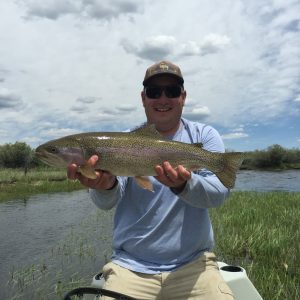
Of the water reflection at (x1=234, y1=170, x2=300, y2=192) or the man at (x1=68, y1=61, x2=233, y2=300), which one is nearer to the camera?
the man at (x1=68, y1=61, x2=233, y2=300)

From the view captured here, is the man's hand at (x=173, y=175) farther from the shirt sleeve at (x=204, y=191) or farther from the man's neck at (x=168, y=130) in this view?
the man's neck at (x=168, y=130)

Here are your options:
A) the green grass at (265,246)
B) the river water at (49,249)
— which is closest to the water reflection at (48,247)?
the river water at (49,249)

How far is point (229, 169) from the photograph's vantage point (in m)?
4.05

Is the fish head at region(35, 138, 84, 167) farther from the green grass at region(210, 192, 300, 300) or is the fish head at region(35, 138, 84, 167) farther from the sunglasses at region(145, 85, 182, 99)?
the green grass at region(210, 192, 300, 300)

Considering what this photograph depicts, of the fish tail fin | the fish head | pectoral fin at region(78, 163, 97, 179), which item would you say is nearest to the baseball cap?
the fish tail fin

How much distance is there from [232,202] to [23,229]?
8.32 metres

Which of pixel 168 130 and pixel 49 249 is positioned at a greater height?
pixel 168 130

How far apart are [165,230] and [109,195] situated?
0.63 metres

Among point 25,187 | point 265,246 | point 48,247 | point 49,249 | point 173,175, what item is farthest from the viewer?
point 25,187

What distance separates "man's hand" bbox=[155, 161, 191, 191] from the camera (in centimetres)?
369

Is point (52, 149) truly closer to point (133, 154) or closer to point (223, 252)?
point (133, 154)

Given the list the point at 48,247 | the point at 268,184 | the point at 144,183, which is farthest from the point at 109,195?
the point at 268,184

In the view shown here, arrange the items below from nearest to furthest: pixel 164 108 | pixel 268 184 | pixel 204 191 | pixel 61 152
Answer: pixel 204 191
pixel 61 152
pixel 164 108
pixel 268 184

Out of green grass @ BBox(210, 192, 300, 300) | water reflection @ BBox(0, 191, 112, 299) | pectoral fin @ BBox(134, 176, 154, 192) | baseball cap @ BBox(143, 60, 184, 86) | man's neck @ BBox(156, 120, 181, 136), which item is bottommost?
water reflection @ BBox(0, 191, 112, 299)
